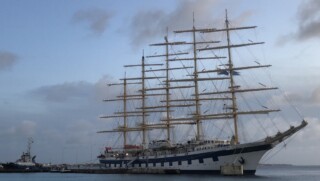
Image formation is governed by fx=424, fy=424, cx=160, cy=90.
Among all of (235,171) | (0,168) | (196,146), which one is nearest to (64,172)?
(0,168)

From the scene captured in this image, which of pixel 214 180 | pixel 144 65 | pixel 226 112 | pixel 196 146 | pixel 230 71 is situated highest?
pixel 144 65

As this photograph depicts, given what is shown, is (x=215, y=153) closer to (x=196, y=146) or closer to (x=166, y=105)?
(x=196, y=146)

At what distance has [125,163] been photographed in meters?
96.9

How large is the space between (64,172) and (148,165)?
3024 centimetres

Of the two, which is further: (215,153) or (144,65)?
(144,65)

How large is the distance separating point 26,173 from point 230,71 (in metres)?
60.5

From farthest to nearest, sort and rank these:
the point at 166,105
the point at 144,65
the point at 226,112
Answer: the point at 144,65 < the point at 166,105 < the point at 226,112

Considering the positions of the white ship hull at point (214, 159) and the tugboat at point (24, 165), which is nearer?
the white ship hull at point (214, 159)

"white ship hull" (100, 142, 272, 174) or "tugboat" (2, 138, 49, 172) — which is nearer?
"white ship hull" (100, 142, 272, 174)

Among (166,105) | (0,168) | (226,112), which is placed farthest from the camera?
(0,168)

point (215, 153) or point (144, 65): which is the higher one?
point (144, 65)

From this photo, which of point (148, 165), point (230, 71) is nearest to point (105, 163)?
point (148, 165)

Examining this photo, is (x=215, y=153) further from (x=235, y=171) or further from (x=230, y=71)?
(x=230, y=71)

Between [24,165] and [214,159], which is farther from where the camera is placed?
[24,165]
